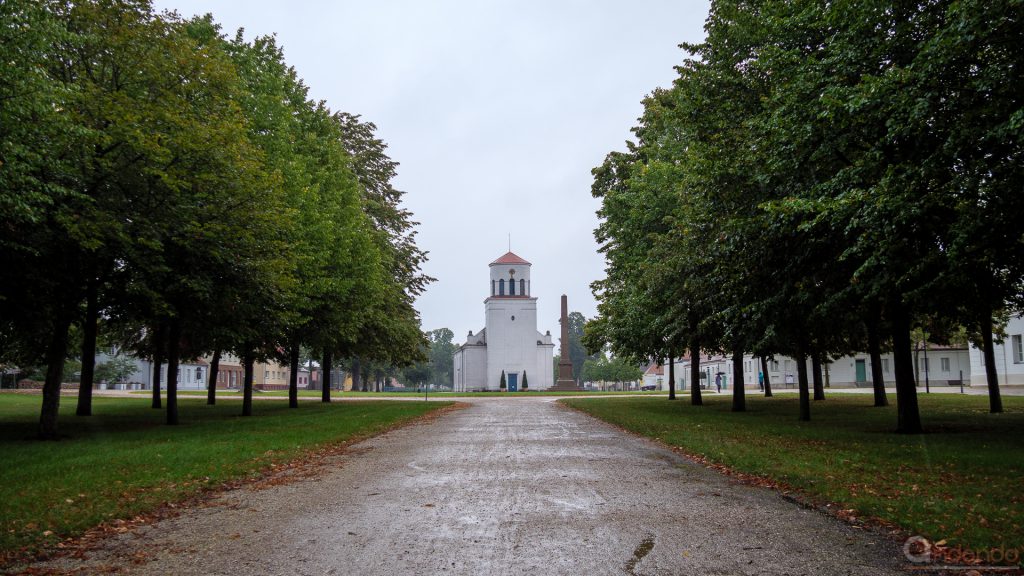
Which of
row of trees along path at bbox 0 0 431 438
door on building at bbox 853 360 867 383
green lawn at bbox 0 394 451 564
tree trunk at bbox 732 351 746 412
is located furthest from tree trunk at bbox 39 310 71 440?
door on building at bbox 853 360 867 383

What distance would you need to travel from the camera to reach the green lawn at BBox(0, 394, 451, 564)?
6957 millimetres

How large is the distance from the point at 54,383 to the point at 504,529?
13.4m

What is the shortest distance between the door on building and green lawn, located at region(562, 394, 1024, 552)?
2062 inches

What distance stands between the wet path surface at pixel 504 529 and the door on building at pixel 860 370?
65.9m

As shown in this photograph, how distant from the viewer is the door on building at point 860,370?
68312 mm

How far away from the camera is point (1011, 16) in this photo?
9.16 m

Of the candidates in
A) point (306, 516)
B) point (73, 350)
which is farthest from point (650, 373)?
point (306, 516)

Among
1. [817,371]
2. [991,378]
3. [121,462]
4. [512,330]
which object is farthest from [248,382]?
[512,330]

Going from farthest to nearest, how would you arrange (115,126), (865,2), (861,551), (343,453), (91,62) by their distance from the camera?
(91,62)
(115,126)
(343,453)
(865,2)
(861,551)

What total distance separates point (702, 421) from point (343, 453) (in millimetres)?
10991

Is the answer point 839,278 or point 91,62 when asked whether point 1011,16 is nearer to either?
point 839,278

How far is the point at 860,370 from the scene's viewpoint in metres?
68.8

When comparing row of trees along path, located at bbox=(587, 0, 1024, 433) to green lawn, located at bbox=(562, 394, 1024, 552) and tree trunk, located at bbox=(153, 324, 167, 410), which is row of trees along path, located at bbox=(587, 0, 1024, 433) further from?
tree trunk, located at bbox=(153, 324, 167, 410)

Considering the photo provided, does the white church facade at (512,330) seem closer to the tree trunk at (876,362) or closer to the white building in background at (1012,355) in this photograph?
the white building in background at (1012,355)
